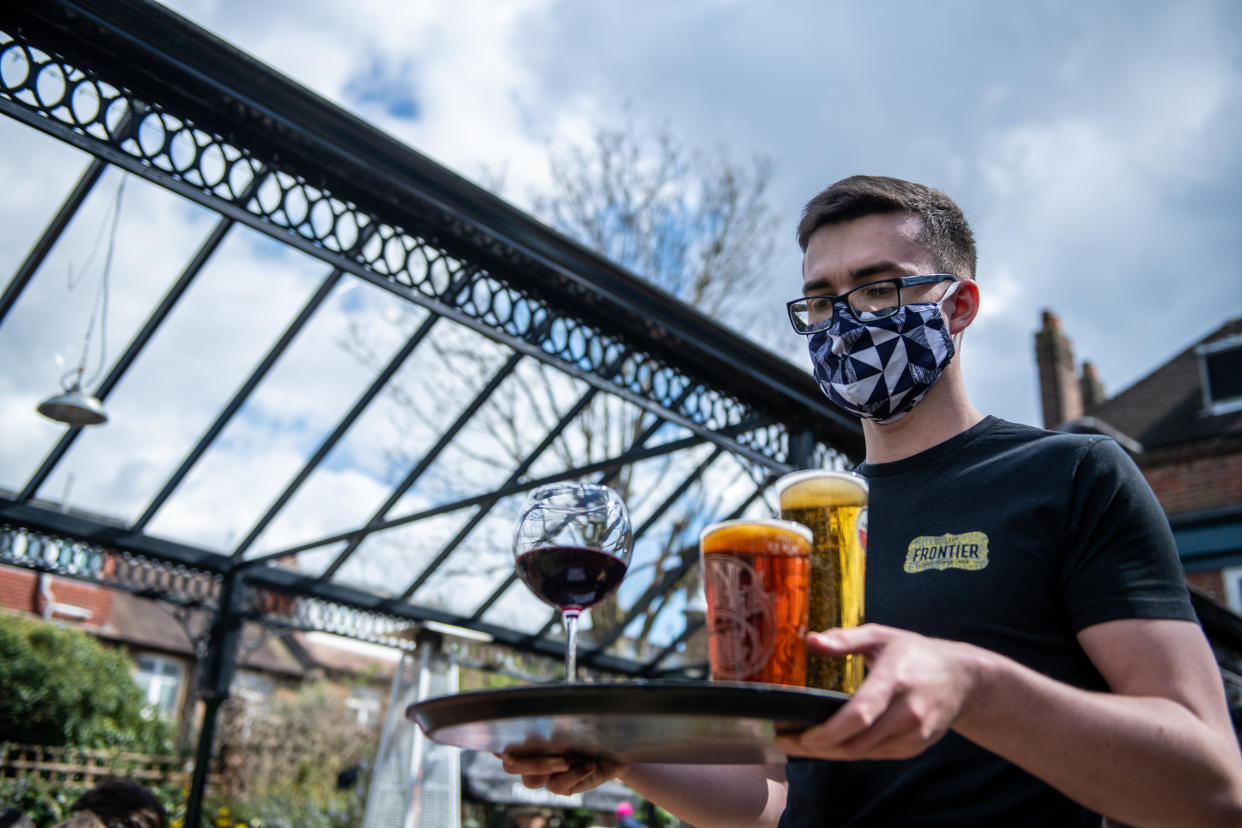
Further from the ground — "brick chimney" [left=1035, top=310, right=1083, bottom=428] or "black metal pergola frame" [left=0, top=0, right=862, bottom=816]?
"brick chimney" [left=1035, top=310, right=1083, bottom=428]

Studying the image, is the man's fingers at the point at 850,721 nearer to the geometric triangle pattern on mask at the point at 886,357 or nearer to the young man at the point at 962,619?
the young man at the point at 962,619

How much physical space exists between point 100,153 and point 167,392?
93.2 inches

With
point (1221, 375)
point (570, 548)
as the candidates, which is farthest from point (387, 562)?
point (1221, 375)

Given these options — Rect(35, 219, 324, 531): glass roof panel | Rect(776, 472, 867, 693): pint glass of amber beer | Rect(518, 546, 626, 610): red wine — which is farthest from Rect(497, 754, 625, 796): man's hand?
Rect(35, 219, 324, 531): glass roof panel

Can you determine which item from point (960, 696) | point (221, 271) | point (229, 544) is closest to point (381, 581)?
point (229, 544)

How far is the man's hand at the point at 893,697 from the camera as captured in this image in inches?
36.2

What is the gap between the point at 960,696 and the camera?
39.2 inches

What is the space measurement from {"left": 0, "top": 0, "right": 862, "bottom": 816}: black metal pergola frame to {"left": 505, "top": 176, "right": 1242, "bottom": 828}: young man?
11.6ft

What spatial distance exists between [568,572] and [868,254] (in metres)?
0.70

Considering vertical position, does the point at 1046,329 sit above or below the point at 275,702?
above

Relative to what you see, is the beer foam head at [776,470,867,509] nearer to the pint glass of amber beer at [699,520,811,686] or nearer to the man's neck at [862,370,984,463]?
the pint glass of amber beer at [699,520,811,686]

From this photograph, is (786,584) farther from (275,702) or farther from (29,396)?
(275,702)

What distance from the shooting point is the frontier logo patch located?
1.40 meters

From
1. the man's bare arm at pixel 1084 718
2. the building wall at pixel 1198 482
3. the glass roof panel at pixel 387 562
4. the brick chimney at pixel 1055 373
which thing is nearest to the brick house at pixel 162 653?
the glass roof panel at pixel 387 562
